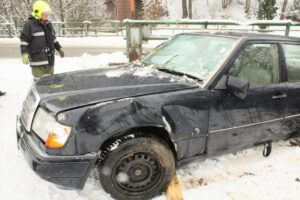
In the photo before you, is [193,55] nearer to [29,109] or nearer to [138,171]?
[138,171]


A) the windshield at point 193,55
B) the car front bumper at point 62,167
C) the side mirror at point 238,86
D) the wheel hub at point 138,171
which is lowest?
the wheel hub at point 138,171

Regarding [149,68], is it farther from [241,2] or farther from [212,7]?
[241,2]

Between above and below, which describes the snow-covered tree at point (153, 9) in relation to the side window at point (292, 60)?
above

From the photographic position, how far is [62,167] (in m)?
2.46

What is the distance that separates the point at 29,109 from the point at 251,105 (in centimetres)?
221

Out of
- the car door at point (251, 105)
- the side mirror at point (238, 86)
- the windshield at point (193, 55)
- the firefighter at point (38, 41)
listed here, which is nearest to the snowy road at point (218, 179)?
the car door at point (251, 105)

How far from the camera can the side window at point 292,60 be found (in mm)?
3502

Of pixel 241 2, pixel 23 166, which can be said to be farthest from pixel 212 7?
pixel 23 166

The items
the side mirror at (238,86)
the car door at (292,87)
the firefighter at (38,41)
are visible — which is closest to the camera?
the side mirror at (238,86)

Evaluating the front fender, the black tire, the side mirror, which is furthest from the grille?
the side mirror

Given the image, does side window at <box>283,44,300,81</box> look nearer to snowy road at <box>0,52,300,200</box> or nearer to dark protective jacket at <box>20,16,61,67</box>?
snowy road at <box>0,52,300,200</box>

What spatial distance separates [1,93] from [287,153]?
17.3ft

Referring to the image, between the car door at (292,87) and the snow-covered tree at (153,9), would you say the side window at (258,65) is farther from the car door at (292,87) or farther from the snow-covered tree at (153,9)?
the snow-covered tree at (153,9)

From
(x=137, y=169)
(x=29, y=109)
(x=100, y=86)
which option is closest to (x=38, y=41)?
(x=29, y=109)
